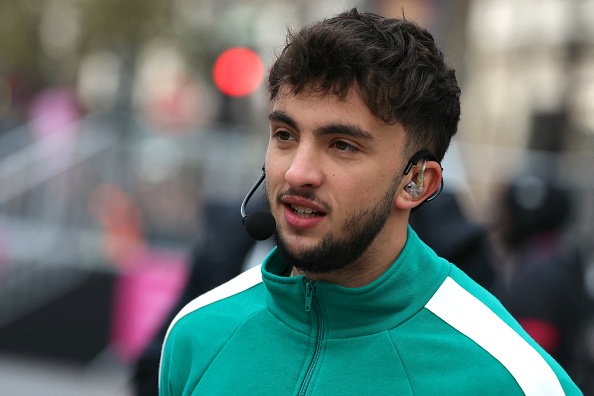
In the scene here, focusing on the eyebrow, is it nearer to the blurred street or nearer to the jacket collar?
the jacket collar

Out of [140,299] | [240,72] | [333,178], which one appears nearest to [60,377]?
[140,299]

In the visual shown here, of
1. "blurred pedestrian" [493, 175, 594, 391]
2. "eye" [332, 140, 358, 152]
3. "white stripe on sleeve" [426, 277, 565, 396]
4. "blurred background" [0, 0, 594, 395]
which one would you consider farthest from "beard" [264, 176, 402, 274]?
"blurred pedestrian" [493, 175, 594, 391]

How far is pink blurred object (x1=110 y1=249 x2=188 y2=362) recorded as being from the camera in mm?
8938

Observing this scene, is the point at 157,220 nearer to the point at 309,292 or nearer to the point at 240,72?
the point at 240,72

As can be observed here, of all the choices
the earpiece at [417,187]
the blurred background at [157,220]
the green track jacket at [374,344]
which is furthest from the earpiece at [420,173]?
the blurred background at [157,220]

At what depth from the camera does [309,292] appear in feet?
7.81

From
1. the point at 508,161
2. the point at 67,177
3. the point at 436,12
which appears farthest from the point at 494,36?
the point at 67,177

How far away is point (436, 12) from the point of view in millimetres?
10898

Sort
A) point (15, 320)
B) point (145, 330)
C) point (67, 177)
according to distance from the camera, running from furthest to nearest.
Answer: point (67, 177) < point (15, 320) < point (145, 330)

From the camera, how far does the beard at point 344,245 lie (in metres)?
2.32

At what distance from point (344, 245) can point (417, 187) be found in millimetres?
319

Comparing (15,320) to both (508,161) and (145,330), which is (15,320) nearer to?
(145,330)

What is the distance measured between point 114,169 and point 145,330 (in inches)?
117

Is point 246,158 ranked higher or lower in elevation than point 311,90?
lower
